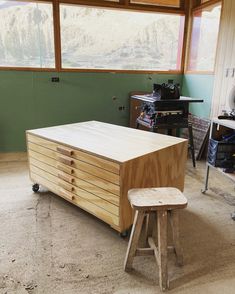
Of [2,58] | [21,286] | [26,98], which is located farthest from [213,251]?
[2,58]

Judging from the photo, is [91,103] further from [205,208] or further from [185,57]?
[205,208]

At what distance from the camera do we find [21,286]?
4.83 ft

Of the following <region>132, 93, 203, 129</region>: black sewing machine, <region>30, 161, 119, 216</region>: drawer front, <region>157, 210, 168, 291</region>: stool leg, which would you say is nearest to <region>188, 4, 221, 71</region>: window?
<region>132, 93, 203, 129</region>: black sewing machine

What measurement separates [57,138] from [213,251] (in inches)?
59.1

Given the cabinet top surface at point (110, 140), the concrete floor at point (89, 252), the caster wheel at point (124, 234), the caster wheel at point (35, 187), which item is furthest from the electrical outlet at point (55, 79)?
the caster wheel at point (124, 234)

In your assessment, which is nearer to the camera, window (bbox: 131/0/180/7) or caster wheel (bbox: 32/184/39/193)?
caster wheel (bbox: 32/184/39/193)

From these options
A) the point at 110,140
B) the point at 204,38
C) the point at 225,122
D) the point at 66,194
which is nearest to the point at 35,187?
the point at 66,194

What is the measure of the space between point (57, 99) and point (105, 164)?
7.61ft

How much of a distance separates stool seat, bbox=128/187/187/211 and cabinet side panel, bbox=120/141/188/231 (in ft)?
0.43

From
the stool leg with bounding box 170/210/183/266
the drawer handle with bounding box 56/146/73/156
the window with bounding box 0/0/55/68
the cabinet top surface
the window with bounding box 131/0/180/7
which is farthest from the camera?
the window with bounding box 131/0/180/7

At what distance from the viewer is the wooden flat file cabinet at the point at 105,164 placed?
1.74m

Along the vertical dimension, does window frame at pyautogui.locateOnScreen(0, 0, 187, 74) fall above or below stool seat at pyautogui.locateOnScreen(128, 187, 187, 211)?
above

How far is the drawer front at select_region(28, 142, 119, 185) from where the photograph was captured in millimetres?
1735

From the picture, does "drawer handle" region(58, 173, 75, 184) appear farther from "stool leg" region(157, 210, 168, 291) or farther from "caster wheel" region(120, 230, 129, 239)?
"stool leg" region(157, 210, 168, 291)
